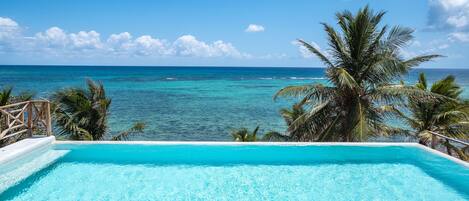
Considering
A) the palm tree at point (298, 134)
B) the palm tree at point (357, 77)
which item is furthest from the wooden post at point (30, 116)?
the palm tree at point (298, 134)

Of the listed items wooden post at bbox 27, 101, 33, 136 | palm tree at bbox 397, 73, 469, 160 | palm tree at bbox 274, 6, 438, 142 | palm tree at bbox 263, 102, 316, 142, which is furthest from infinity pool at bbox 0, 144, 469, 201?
palm tree at bbox 397, 73, 469, 160

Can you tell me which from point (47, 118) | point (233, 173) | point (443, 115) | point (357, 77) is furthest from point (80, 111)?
point (443, 115)

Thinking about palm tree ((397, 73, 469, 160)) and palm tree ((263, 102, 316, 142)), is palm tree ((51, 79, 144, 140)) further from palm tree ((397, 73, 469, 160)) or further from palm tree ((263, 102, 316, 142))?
palm tree ((397, 73, 469, 160))

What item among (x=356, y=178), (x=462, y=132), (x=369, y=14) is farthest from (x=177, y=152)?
(x=462, y=132)

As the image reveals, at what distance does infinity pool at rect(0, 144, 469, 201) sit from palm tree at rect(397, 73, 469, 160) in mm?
1800

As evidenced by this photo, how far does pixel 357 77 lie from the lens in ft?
29.7

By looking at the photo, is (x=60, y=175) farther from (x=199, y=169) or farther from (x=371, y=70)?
(x=371, y=70)

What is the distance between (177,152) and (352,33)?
5.06m

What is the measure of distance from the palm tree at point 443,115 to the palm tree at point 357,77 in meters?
0.82

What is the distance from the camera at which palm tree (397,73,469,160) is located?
29.8 ft

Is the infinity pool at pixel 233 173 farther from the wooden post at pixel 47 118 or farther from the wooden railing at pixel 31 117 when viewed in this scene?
the wooden railing at pixel 31 117

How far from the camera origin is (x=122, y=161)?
26.1 feet

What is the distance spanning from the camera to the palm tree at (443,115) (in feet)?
29.8

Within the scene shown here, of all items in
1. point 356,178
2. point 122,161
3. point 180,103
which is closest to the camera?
point 356,178
